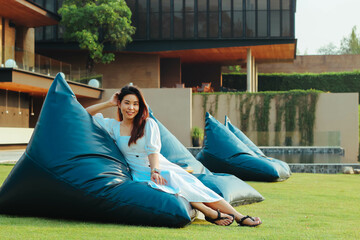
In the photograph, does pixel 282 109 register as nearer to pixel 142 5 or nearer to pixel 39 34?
pixel 142 5

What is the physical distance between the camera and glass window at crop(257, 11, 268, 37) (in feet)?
80.6

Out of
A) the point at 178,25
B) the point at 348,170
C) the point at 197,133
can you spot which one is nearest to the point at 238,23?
the point at 178,25

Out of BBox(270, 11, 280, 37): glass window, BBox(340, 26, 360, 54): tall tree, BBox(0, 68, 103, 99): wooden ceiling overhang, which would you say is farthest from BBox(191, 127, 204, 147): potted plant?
BBox(340, 26, 360, 54): tall tree

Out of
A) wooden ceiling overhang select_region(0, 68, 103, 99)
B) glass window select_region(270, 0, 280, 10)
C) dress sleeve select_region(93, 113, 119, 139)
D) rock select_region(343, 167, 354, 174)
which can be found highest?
glass window select_region(270, 0, 280, 10)

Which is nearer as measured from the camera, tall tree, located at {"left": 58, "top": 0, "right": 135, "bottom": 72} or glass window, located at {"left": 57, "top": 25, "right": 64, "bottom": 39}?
tall tree, located at {"left": 58, "top": 0, "right": 135, "bottom": 72}

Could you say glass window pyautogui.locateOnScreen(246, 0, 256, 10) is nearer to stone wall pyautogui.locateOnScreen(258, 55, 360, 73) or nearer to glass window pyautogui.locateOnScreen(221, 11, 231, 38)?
glass window pyautogui.locateOnScreen(221, 11, 231, 38)

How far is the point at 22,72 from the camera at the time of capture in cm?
1642

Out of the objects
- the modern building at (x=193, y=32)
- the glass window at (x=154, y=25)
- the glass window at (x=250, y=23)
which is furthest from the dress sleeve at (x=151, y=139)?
Answer: the glass window at (x=154, y=25)

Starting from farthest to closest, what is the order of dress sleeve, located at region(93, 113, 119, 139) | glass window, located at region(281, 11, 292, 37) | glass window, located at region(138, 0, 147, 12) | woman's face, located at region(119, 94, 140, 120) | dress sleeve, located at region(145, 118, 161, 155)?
glass window, located at region(138, 0, 147, 12), glass window, located at region(281, 11, 292, 37), dress sleeve, located at region(93, 113, 119, 139), woman's face, located at region(119, 94, 140, 120), dress sleeve, located at region(145, 118, 161, 155)

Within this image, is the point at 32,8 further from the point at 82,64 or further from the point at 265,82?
the point at 265,82

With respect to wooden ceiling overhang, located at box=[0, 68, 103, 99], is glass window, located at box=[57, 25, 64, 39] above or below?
above

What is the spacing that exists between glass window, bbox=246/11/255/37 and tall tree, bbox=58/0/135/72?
587 centimetres

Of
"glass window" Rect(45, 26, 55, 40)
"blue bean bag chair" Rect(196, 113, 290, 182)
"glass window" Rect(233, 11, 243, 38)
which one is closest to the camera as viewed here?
"blue bean bag chair" Rect(196, 113, 290, 182)

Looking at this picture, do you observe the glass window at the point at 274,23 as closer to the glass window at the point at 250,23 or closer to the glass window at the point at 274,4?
the glass window at the point at 274,4
